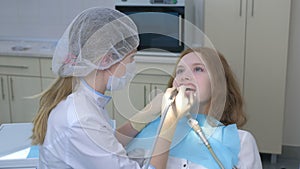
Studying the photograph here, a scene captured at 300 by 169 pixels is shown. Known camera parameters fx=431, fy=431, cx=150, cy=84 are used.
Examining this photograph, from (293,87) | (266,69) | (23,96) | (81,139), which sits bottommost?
(23,96)

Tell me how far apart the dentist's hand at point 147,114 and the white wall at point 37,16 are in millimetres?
2333

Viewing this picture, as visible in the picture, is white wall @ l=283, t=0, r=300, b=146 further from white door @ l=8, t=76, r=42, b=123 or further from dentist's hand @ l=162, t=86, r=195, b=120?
dentist's hand @ l=162, t=86, r=195, b=120

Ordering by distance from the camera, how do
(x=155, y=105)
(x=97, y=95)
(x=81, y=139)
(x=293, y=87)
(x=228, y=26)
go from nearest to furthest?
(x=81, y=139), (x=97, y=95), (x=155, y=105), (x=228, y=26), (x=293, y=87)

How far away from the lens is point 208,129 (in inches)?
63.6

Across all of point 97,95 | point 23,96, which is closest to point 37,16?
point 23,96

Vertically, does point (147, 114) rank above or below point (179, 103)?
below

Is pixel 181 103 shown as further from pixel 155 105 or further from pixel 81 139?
pixel 81 139

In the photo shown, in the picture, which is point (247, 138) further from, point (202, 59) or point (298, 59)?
point (298, 59)

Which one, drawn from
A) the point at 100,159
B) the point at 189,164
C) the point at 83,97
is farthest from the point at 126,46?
the point at 189,164

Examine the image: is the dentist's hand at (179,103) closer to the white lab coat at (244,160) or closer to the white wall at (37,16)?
the white lab coat at (244,160)

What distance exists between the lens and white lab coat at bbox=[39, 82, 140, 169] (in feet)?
3.87

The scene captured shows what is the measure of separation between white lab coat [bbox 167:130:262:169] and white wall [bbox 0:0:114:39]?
2.40 metres

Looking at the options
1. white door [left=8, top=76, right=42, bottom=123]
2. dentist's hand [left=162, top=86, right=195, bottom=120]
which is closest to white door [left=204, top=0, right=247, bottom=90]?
white door [left=8, top=76, right=42, bottom=123]

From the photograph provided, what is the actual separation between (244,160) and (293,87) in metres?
1.98
